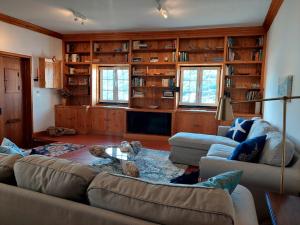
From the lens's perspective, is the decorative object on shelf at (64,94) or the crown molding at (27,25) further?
the decorative object on shelf at (64,94)

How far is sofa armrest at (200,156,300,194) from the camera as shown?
201 cm

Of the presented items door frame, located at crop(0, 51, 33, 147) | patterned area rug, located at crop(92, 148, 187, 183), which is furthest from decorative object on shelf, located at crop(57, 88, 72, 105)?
patterned area rug, located at crop(92, 148, 187, 183)

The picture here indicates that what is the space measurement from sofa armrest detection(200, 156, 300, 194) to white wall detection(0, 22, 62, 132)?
465 cm

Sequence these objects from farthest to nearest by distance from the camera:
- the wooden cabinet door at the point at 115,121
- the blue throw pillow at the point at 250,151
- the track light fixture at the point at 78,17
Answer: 1. the wooden cabinet door at the point at 115,121
2. the track light fixture at the point at 78,17
3. the blue throw pillow at the point at 250,151

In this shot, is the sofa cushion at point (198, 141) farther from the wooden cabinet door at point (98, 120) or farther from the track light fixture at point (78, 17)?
the track light fixture at point (78, 17)

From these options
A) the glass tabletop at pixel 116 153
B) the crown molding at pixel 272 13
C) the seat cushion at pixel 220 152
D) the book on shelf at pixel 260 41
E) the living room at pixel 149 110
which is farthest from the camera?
the book on shelf at pixel 260 41

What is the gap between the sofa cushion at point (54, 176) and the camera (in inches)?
46.7

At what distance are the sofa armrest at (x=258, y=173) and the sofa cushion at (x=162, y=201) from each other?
1376 millimetres

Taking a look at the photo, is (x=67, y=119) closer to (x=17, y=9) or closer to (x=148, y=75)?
(x=148, y=75)

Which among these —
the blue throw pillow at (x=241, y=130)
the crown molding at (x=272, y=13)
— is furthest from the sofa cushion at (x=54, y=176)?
the crown molding at (x=272, y=13)

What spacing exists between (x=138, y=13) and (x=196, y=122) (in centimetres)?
268

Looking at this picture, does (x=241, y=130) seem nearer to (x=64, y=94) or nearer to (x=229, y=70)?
(x=229, y=70)

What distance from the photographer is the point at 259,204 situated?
2.12 meters

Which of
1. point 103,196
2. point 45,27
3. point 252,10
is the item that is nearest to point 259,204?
point 103,196
